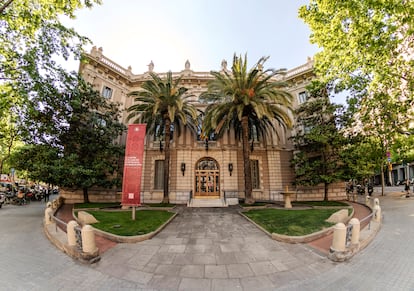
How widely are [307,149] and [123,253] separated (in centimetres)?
1719

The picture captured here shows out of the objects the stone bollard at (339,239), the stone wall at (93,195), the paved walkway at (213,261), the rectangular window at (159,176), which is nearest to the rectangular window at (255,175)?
the rectangular window at (159,176)

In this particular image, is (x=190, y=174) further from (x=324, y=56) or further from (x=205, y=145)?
(x=324, y=56)

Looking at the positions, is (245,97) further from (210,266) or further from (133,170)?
(210,266)

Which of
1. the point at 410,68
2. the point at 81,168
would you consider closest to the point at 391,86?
the point at 410,68

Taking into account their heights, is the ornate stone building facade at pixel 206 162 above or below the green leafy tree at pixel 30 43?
below

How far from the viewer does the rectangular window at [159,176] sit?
17547 mm

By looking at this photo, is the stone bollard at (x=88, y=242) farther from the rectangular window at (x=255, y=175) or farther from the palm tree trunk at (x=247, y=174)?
the rectangular window at (x=255, y=175)

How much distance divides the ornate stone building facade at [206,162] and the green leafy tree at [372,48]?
6.42m

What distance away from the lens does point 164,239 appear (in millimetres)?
7059

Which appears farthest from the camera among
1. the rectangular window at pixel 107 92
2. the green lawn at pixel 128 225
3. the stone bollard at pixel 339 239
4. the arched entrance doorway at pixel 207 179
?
the rectangular window at pixel 107 92

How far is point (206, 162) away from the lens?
58.9 feet

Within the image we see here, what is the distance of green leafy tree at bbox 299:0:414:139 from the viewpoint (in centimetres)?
955

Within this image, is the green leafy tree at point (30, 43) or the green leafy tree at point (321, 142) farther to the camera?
the green leafy tree at point (321, 142)

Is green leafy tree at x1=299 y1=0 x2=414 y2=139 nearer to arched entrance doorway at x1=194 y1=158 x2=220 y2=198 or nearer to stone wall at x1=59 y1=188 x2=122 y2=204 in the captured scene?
arched entrance doorway at x1=194 y1=158 x2=220 y2=198
